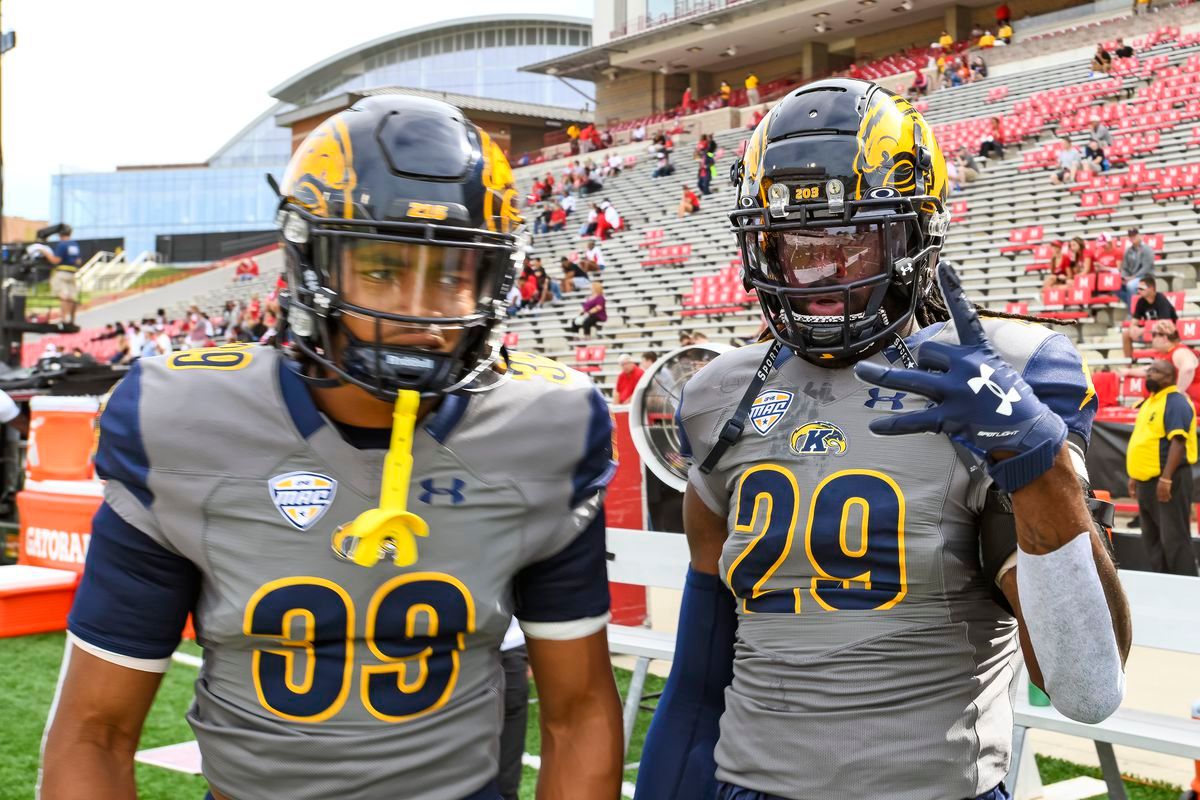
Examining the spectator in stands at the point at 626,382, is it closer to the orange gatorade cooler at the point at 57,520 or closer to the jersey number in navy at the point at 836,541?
the orange gatorade cooler at the point at 57,520

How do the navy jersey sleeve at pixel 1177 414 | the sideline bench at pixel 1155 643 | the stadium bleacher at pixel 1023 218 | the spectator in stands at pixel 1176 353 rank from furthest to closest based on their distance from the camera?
the stadium bleacher at pixel 1023 218 < the spectator in stands at pixel 1176 353 < the navy jersey sleeve at pixel 1177 414 < the sideline bench at pixel 1155 643

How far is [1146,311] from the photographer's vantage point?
12500 millimetres

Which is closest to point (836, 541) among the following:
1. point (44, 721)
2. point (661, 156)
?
point (44, 721)

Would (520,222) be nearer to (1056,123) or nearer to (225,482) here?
(225,482)

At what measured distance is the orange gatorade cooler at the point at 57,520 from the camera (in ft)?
25.0

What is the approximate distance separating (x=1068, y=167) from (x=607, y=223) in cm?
1084

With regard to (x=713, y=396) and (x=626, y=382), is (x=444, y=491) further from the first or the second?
(x=626, y=382)

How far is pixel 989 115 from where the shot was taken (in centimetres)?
2311

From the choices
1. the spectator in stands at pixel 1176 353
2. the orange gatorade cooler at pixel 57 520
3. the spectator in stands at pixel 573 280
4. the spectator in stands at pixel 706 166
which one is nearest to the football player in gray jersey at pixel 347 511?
the orange gatorade cooler at pixel 57 520

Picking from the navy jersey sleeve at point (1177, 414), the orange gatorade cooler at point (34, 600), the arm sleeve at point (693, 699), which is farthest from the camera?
the navy jersey sleeve at point (1177, 414)

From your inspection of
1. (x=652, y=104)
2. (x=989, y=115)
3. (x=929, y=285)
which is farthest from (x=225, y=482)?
(x=652, y=104)

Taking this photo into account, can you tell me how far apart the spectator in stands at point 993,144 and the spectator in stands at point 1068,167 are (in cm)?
203

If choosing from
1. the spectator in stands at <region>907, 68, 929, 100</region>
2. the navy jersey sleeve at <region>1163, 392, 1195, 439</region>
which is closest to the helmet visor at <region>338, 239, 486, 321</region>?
the navy jersey sleeve at <region>1163, 392, 1195, 439</region>

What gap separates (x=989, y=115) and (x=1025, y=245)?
24.5ft
